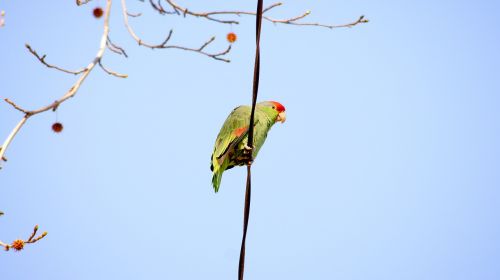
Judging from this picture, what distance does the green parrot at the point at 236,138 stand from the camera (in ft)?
16.7

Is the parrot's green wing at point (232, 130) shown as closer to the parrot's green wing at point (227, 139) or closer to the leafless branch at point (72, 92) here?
the parrot's green wing at point (227, 139)

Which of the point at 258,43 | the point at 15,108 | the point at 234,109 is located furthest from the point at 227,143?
the point at 15,108

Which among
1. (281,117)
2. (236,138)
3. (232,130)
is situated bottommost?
(236,138)

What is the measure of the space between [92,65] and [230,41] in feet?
4.48

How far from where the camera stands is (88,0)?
3.10 m

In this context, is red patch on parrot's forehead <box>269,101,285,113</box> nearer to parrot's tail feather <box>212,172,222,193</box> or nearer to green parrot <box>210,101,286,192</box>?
green parrot <box>210,101,286,192</box>

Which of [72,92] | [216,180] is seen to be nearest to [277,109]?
[216,180]

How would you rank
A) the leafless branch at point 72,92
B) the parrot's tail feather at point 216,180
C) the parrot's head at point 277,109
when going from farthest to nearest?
the parrot's head at point 277,109 → the parrot's tail feather at point 216,180 → the leafless branch at point 72,92

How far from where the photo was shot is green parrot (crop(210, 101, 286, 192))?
508cm

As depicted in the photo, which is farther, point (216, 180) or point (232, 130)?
point (232, 130)

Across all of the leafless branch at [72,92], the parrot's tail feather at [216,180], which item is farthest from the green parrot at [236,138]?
the leafless branch at [72,92]

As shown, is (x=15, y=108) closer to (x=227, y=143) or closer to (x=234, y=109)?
(x=227, y=143)

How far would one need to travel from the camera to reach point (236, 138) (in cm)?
514

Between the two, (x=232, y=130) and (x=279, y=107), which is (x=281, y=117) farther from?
(x=232, y=130)
